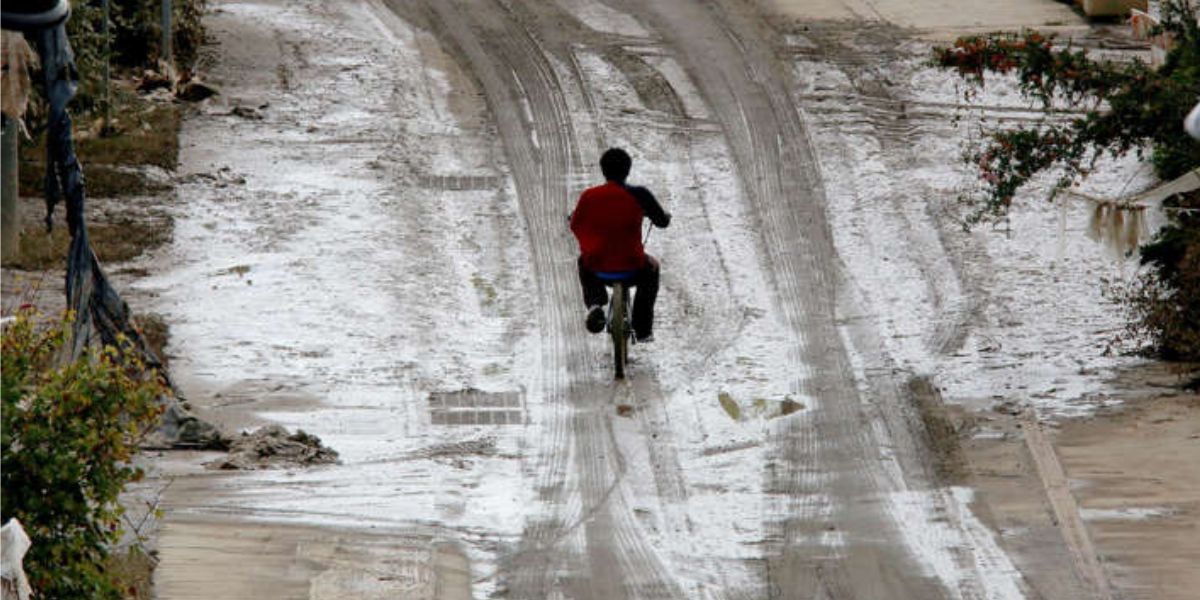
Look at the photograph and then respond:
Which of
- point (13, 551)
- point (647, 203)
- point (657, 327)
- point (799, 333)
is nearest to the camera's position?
point (13, 551)

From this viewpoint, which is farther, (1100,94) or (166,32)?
(166,32)

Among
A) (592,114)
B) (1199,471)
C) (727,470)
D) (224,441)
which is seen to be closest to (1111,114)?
(1199,471)

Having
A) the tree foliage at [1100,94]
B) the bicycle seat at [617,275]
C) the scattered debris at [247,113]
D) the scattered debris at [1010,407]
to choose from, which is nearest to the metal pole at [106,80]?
the scattered debris at [247,113]

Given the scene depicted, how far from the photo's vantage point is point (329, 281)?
17609mm

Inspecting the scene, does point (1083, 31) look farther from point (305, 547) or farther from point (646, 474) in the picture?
point (305, 547)

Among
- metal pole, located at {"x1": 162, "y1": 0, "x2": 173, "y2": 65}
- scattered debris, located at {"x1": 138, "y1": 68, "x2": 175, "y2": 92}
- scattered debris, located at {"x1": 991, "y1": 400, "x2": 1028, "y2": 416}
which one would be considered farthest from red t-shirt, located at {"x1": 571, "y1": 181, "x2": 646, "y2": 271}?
scattered debris, located at {"x1": 138, "y1": 68, "x2": 175, "y2": 92}

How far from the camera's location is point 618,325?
50.8 feet

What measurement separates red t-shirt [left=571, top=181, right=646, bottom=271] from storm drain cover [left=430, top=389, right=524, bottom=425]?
119 centimetres

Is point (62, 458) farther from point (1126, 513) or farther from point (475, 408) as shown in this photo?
point (1126, 513)

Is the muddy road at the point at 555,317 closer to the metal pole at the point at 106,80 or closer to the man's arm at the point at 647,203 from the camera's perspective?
the metal pole at the point at 106,80

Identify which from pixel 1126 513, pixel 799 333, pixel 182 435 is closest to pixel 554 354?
pixel 799 333

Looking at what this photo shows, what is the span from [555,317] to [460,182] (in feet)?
12.1

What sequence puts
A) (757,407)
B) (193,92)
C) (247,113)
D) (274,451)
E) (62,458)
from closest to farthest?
(62,458) < (274,451) < (757,407) < (247,113) < (193,92)

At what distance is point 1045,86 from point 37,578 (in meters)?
8.60
